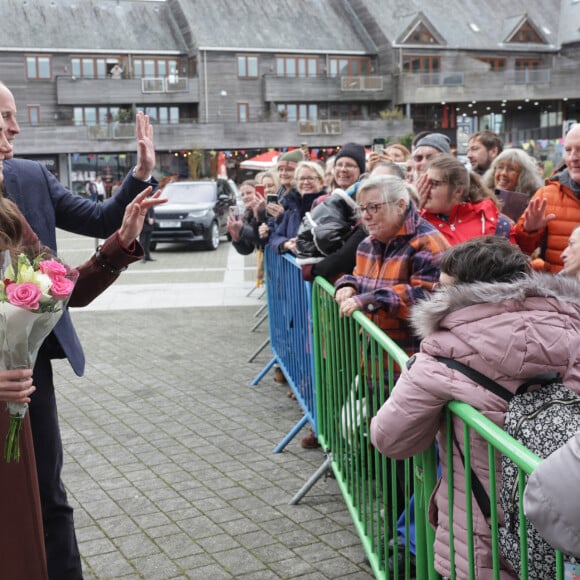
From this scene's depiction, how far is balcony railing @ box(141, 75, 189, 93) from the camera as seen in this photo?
52.0 meters

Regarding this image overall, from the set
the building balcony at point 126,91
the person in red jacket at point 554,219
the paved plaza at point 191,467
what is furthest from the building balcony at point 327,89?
the person in red jacket at point 554,219

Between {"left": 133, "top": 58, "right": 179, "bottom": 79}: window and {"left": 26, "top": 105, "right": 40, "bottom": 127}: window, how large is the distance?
6.62 m

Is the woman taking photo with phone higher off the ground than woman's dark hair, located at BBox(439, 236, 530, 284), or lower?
lower

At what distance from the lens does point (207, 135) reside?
5175 cm

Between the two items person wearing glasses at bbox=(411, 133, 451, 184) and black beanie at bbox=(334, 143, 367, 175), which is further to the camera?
black beanie at bbox=(334, 143, 367, 175)

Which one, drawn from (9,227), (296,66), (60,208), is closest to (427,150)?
(60,208)

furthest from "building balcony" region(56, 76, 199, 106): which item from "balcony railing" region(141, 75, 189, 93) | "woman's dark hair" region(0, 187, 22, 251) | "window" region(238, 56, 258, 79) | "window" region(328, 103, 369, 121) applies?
"woman's dark hair" region(0, 187, 22, 251)

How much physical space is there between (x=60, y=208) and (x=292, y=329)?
290 centimetres

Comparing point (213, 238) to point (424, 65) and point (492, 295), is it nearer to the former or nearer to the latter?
point (492, 295)

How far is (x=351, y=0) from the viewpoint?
5856 cm

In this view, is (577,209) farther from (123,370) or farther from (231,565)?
(123,370)

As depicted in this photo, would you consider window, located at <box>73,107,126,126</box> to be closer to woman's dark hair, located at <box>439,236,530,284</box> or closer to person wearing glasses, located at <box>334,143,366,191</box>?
person wearing glasses, located at <box>334,143,366,191</box>

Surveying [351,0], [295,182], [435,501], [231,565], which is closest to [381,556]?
[231,565]

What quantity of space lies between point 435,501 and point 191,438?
352 cm
